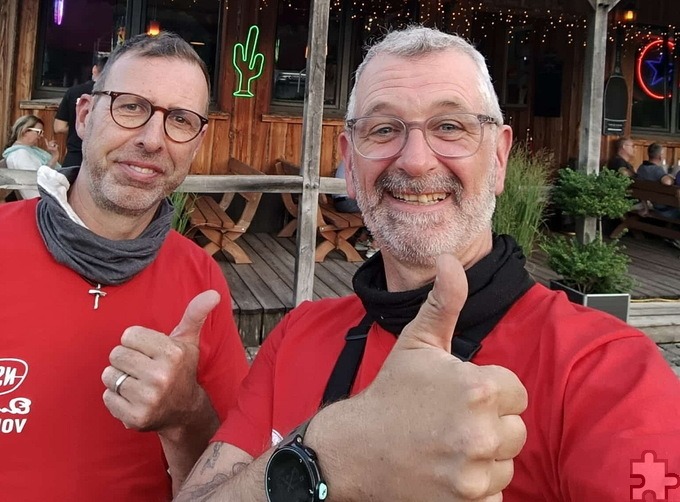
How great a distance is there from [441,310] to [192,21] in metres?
6.56

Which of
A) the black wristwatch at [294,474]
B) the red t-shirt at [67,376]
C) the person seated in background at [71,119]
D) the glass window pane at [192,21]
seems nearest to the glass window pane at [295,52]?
the glass window pane at [192,21]

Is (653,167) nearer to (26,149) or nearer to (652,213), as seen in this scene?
(652,213)

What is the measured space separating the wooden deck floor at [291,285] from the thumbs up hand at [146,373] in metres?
3.12

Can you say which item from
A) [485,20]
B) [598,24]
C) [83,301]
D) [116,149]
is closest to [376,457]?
[83,301]

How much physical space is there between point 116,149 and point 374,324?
89 cm

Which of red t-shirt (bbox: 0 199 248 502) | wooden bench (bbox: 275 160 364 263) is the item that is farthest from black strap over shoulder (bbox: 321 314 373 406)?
wooden bench (bbox: 275 160 364 263)

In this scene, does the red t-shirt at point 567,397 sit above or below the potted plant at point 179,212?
below

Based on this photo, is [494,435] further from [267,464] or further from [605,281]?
[605,281]

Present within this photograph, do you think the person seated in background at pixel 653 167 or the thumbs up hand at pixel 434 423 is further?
the person seated in background at pixel 653 167

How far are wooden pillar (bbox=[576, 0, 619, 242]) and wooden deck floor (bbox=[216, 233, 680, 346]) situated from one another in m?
0.85

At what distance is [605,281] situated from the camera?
4766 mm

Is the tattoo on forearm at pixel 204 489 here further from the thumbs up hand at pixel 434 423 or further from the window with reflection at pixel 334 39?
the window with reflection at pixel 334 39

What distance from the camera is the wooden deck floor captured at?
4602mm

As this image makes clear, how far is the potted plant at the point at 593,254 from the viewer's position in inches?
185
